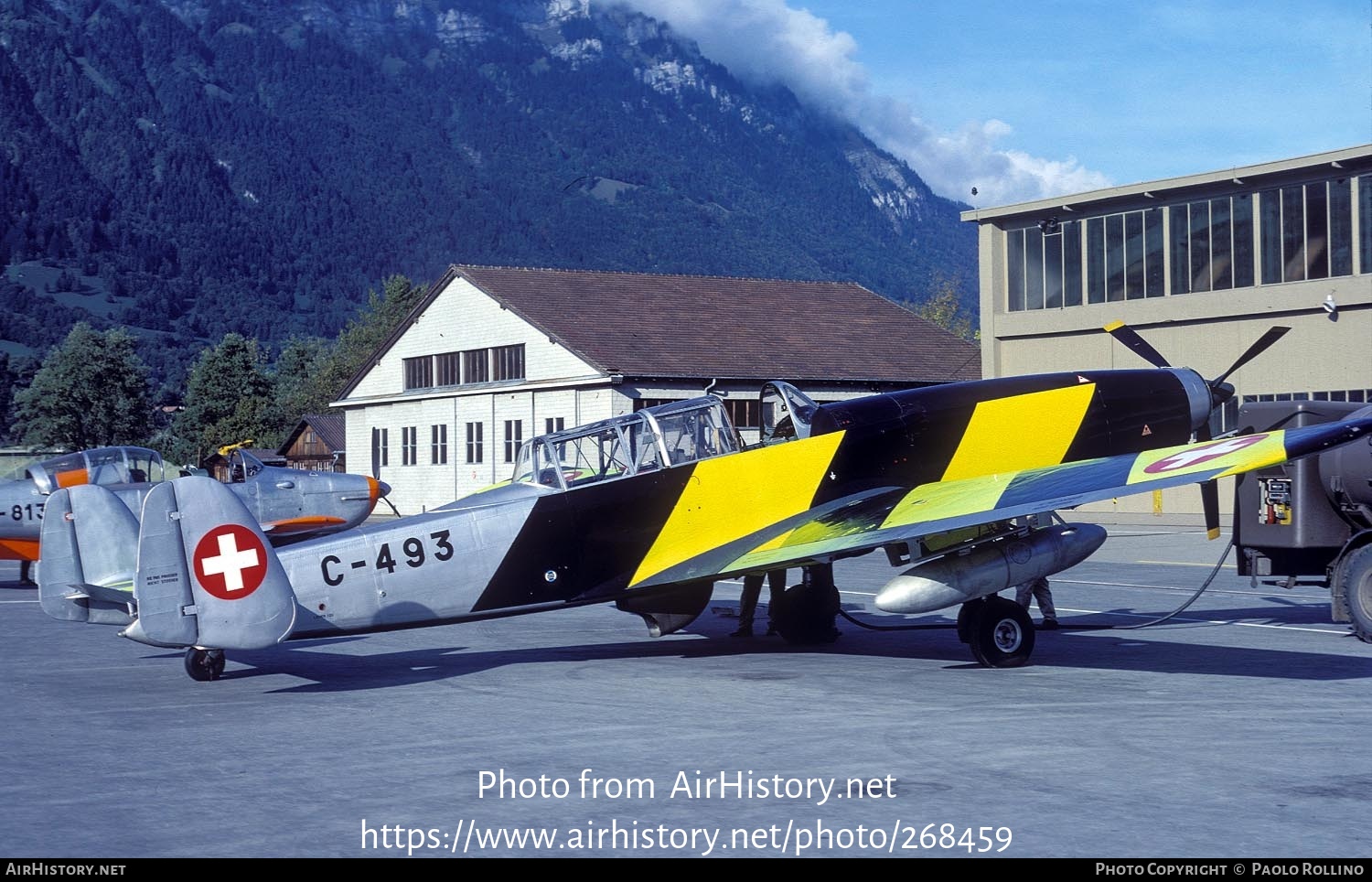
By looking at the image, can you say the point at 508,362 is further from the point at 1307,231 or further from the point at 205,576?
the point at 205,576

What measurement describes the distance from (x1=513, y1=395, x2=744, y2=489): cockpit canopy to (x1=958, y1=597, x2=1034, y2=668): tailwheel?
2694 millimetres

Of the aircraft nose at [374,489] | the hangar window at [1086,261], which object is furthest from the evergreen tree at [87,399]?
the aircraft nose at [374,489]

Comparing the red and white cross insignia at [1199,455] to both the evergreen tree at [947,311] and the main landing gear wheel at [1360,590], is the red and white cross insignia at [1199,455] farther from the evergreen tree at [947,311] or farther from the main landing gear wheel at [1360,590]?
the evergreen tree at [947,311]

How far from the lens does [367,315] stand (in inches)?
4673

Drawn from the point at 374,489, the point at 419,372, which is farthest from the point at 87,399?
the point at 374,489

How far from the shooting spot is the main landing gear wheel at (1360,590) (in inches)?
554

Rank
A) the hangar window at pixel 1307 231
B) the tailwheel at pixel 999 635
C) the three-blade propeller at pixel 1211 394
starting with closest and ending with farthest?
the tailwheel at pixel 999 635 → the three-blade propeller at pixel 1211 394 → the hangar window at pixel 1307 231

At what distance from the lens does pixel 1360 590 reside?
46.5ft

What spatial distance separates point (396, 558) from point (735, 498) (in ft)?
10.2

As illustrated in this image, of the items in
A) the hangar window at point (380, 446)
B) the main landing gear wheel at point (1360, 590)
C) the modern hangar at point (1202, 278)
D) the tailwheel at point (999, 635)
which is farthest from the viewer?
the hangar window at point (380, 446)

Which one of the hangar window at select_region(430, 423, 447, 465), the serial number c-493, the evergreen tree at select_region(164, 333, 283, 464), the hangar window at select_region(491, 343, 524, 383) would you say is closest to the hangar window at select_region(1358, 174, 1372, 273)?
the hangar window at select_region(491, 343, 524, 383)

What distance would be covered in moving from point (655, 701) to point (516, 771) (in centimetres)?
276

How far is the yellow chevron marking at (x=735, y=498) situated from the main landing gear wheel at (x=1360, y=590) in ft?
17.7
